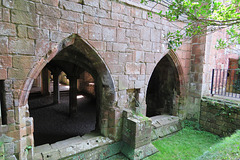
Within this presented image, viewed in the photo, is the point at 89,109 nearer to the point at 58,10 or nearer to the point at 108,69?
the point at 108,69

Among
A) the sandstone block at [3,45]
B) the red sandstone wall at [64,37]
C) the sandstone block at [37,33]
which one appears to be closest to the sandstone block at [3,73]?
the red sandstone wall at [64,37]

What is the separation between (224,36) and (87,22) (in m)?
5.70

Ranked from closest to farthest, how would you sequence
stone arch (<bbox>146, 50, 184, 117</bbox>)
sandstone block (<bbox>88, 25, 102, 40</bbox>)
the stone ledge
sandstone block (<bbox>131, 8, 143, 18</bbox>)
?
sandstone block (<bbox>88, 25, 102, 40</bbox>) → sandstone block (<bbox>131, 8, 143, 18</bbox>) → the stone ledge → stone arch (<bbox>146, 50, 184, 117</bbox>)

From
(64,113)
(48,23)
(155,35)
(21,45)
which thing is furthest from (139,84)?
(64,113)

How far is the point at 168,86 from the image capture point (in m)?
5.78

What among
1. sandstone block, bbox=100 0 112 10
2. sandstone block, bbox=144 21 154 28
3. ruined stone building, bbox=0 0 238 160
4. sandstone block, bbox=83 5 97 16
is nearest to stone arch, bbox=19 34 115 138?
ruined stone building, bbox=0 0 238 160

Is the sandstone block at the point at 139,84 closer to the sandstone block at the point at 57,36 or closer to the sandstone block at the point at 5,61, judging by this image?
the sandstone block at the point at 57,36

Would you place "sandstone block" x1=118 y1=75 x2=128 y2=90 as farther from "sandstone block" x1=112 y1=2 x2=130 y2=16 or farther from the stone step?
the stone step

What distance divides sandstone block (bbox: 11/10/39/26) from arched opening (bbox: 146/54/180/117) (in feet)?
12.5

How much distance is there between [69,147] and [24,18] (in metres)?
2.55

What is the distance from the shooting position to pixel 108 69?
3.47 metres

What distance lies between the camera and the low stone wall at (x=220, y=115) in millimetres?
4539

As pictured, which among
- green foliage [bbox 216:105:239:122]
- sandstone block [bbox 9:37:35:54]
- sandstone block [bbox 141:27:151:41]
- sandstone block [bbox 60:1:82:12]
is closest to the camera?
sandstone block [bbox 9:37:35:54]

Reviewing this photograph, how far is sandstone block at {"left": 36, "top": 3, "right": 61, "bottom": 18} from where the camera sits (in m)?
2.61
